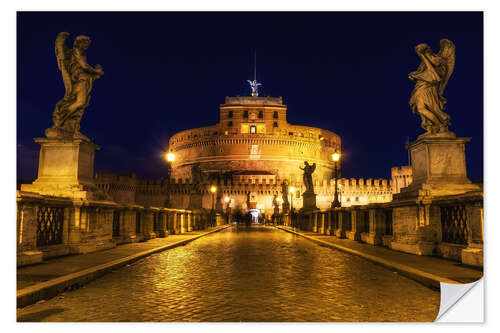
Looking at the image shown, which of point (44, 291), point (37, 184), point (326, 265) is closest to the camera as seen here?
point (44, 291)

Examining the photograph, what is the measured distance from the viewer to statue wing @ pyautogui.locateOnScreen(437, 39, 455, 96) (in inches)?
360

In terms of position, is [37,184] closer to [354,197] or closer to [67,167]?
[67,167]

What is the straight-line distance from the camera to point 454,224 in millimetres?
8094

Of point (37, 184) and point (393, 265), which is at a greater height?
point (37, 184)

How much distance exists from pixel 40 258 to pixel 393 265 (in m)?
6.27

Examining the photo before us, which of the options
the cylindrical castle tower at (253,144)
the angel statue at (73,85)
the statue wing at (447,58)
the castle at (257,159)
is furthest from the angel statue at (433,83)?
the cylindrical castle tower at (253,144)

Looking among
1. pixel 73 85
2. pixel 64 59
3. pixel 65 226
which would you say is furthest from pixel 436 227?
pixel 64 59

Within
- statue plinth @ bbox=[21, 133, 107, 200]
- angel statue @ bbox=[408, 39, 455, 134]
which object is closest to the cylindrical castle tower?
angel statue @ bbox=[408, 39, 455, 134]

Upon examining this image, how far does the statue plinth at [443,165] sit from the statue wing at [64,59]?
8.39 meters

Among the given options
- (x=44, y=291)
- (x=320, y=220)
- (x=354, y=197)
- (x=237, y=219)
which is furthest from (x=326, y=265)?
(x=354, y=197)

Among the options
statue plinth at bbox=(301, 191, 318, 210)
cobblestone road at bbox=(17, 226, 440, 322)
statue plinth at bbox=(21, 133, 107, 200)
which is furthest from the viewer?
statue plinth at bbox=(301, 191, 318, 210)

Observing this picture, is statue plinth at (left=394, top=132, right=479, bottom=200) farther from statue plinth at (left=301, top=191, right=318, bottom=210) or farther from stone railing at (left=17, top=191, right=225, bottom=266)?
statue plinth at (left=301, top=191, right=318, bottom=210)

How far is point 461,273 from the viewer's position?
598cm
